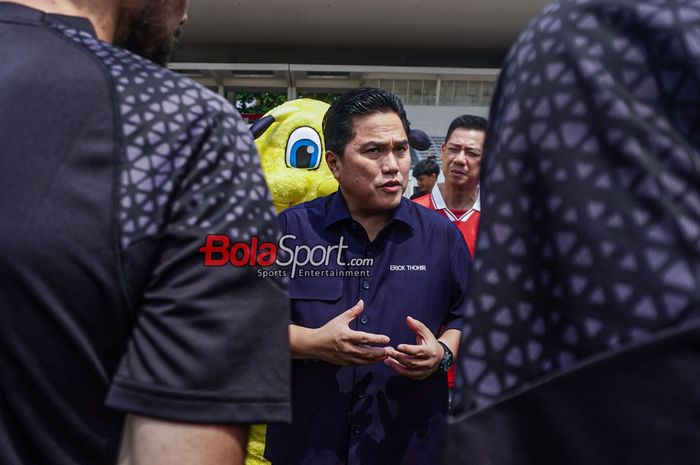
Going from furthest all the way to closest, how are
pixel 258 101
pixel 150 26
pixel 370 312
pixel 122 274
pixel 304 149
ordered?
1. pixel 258 101
2. pixel 304 149
3. pixel 370 312
4. pixel 150 26
5. pixel 122 274

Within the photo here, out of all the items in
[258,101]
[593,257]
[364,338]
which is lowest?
[364,338]

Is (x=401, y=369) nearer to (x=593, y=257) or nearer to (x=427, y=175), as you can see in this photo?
(x=593, y=257)

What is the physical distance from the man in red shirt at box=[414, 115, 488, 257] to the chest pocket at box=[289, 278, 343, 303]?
6.16ft

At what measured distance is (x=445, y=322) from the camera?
2209mm

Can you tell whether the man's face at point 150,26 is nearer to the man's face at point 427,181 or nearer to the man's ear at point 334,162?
the man's ear at point 334,162

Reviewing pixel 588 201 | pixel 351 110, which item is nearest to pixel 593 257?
pixel 588 201

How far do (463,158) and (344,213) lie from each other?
2039 mm

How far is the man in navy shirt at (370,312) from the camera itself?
1942 mm

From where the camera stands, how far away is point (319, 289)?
6.95ft

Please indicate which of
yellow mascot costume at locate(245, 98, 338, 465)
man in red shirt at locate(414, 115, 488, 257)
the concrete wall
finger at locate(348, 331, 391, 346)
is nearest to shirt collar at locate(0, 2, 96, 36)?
finger at locate(348, 331, 391, 346)

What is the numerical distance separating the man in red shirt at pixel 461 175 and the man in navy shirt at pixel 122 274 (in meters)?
3.12

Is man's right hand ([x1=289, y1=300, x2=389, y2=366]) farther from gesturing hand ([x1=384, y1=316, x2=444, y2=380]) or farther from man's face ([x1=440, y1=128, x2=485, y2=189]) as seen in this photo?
man's face ([x1=440, y1=128, x2=485, y2=189])

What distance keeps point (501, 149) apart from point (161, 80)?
1.71 ft

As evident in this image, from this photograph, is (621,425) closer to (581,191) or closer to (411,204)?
(581,191)
